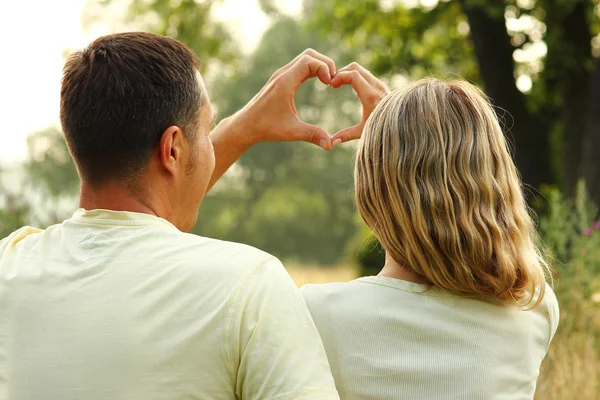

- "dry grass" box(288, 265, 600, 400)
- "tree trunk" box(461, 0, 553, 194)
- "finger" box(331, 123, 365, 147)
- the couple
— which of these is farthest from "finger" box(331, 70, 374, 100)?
"tree trunk" box(461, 0, 553, 194)

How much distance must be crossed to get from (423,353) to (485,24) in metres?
7.91

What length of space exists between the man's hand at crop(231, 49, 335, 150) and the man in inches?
24.1

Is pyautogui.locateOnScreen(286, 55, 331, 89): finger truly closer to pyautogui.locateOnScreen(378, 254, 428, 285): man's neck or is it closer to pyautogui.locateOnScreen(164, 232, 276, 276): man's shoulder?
pyautogui.locateOnScreen(378, 254, 428, 285): man's neck

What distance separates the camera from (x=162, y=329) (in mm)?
1438

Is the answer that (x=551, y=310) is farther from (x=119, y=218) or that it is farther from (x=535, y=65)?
(x=535, y=65)

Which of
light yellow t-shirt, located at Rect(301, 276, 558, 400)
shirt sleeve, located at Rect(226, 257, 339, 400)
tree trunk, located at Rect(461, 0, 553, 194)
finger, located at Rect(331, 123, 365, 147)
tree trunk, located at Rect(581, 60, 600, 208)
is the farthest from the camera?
tree trunk, located at Rect(461, 0, 553, 194)

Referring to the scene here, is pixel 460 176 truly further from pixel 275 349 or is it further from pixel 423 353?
pixel 275 349

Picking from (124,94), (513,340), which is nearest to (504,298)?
(513,340)

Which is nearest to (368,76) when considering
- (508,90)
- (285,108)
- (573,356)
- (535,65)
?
(285,108)

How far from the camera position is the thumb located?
2.25 meters

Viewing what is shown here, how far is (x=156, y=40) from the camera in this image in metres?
1.69

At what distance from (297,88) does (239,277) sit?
1.02 meters

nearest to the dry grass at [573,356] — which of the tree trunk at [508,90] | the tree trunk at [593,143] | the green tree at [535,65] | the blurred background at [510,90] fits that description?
the blurred background at [510,90]

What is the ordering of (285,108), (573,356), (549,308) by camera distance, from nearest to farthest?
(549,308)
(285,108)
(573,356)
